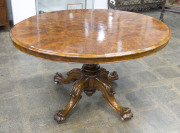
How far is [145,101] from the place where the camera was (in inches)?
74.9

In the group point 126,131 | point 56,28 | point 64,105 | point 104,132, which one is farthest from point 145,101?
point 56,28

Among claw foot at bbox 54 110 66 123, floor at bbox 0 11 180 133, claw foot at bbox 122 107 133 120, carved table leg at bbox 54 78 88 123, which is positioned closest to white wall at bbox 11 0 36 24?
floor at bbox 0 11 180 133

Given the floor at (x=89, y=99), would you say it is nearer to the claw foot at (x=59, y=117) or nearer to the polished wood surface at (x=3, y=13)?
the claw foot at (x=59, y=117)

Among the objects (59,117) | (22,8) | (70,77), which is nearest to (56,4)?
(22,8)

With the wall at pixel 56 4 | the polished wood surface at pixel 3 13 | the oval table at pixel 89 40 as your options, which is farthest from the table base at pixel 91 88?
the wall at pixel 56 4

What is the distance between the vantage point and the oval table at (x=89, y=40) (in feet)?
3.90

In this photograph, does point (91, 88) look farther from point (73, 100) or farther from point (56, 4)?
point (56, 4)

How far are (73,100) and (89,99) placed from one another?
0.81ft

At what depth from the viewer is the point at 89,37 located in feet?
4.57

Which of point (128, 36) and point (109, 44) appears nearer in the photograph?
point (109, 44)

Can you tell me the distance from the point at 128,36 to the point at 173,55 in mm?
1679

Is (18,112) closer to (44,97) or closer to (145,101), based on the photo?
(44,97)

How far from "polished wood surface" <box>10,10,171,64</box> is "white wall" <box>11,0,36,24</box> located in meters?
1.74

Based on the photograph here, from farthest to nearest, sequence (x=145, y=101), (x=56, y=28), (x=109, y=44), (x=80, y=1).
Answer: (x=80, y=1)
(x=145, y=101)
(x=56, y=28)
(x=109, y=44)
